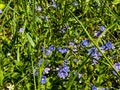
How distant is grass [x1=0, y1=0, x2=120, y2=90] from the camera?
2412mm

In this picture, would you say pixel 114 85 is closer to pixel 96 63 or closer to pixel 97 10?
pixel 96 63

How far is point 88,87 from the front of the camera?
2.44 meters

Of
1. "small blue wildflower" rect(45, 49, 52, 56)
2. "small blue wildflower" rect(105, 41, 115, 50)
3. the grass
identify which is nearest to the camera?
the grass

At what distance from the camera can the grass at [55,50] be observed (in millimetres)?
2412

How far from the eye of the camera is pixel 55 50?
2674 mm

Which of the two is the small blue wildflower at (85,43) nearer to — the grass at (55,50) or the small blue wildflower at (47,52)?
the grass at (55,50)

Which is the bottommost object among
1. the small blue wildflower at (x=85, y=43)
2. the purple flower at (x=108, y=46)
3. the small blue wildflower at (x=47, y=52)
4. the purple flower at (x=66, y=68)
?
the purple flower at (x=66, y=68)

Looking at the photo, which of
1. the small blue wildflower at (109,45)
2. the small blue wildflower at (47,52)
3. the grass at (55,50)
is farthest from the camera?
the small blue wildflower at (109,45)

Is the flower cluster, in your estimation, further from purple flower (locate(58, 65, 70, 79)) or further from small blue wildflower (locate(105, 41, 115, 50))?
small blue wildflower (locate(105, 41, 115, 50))

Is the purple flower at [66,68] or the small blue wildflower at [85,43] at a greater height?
the small blue wildflower at [85,43]

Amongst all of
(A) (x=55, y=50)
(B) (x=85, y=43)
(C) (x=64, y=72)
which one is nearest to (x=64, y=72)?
(C) (x=64, y=72)

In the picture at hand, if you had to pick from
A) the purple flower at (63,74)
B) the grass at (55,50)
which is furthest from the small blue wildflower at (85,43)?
the purple flower at (63,74)

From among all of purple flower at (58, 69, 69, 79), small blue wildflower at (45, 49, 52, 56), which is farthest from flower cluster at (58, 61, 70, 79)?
small blue wildflower at (45, 49, 52, 56)

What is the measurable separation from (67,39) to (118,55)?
476 mm
